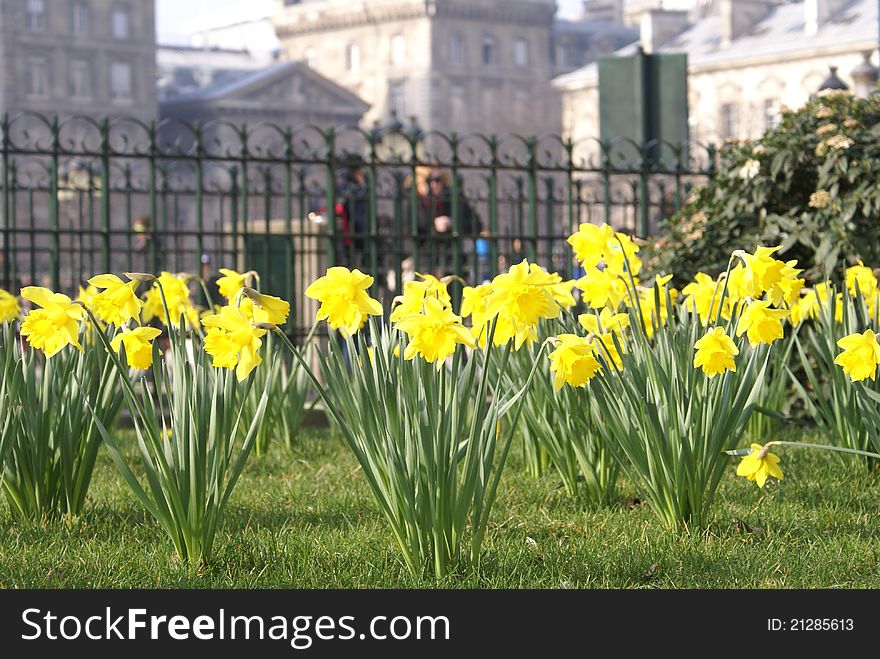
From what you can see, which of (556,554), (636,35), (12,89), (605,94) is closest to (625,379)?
(556,554)

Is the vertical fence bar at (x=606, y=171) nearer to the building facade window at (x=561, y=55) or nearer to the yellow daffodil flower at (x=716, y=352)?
the yellow daffodil flower at (x=716, y=352)

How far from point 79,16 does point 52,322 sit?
225 ft

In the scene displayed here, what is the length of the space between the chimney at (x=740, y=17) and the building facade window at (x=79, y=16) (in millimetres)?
29759

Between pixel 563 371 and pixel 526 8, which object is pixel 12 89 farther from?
pixel 563 371

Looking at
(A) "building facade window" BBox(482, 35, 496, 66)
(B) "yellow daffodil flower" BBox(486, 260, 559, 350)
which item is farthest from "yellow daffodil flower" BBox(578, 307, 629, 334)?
(A) "building facade window" BBox(482, 35, 496, 66)

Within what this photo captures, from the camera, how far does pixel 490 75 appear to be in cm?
8219

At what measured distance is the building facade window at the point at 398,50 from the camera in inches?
3209

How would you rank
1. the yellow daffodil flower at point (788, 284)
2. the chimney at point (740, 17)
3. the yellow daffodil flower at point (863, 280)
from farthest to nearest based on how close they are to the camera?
the chimney at point (740, 17), the yellow daffodil flower at point (863, 280), the yellow daffodil flower at point (788, 284)

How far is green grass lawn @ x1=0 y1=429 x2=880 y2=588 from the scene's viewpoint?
10.5ft

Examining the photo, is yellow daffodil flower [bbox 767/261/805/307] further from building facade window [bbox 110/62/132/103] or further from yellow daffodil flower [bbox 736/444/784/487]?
building facade window [bbox 110/62/132/103]

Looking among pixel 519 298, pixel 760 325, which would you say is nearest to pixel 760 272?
pixel 760 325

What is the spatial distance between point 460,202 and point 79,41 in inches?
2477

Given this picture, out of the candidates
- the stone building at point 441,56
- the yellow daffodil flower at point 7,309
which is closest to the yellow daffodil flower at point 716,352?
the yellow daffodil flower at point 7,309

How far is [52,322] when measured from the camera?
323 centimetres
